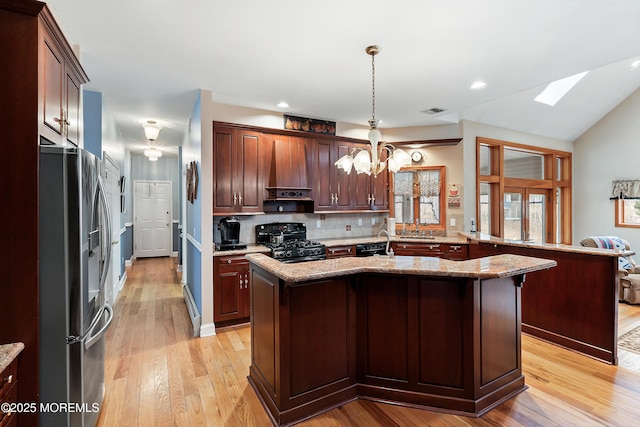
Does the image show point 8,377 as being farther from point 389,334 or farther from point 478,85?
point 478,85

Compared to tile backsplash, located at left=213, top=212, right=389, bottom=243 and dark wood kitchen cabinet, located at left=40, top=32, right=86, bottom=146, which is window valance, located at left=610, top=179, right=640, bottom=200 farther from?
dark wood kitchen cabinet, located at left=40, top=32, right=86, bottom=146

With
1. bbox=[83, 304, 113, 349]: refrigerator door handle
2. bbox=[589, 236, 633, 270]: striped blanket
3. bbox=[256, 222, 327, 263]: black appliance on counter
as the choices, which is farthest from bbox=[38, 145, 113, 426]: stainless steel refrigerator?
bbox=[589, 236, 633, 270]: striped blanket

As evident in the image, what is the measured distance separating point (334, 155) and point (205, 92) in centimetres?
207

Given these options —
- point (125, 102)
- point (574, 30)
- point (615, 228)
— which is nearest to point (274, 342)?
point (574, 30)

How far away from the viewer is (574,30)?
8.05 feet

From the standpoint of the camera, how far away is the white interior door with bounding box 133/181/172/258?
8.82 m

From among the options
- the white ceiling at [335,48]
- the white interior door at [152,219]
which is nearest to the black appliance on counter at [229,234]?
the white ceiling at [335,48]

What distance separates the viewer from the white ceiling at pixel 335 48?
86.9 inches

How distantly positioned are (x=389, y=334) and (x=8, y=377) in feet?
6.83

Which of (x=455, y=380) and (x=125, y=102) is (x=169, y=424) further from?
(x=125, y=102)

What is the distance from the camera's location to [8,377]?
1.38m

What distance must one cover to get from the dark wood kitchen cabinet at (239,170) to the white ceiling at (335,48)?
446 mm

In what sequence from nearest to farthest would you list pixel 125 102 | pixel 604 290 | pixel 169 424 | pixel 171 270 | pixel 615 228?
pixel 169 424
pixel 604 290
pixel 125 102
pixel 615 228
pixel 171 270

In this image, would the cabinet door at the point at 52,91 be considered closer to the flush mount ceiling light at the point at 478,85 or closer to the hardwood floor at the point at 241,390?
the hardwood floor at the point at 241,390
